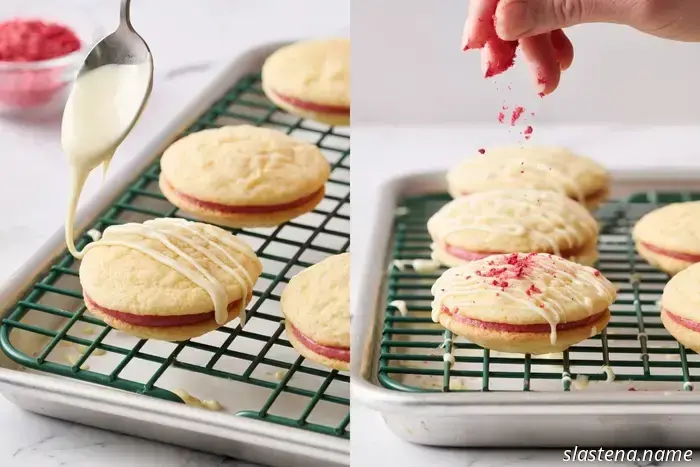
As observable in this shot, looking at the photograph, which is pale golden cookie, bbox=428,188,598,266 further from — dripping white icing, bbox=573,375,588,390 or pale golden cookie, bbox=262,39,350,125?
pale golden cookie, bbox=262,39,350,125

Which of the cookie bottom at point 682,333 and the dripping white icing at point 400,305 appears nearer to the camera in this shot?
the cookie bottom at point 682,333

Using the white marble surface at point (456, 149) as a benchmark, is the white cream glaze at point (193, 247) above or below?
above

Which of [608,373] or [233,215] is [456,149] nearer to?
[233,215]

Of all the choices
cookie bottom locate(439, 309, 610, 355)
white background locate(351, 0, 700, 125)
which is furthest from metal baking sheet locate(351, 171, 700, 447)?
white background locate(351, 0, 700, 125)

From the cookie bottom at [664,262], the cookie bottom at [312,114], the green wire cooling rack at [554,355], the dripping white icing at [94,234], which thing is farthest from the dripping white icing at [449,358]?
the cookie bottom at [312,114]

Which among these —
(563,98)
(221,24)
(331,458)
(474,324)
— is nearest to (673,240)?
(474,324)

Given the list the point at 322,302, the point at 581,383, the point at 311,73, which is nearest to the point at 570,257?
the point at 581,383

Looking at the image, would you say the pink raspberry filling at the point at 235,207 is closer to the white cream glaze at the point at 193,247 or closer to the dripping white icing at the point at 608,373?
the white cream glaze at the point at 193,247
